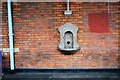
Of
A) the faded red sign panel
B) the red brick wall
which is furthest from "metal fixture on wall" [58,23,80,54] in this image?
the faded red sign panel

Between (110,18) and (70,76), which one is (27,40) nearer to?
(70,76)

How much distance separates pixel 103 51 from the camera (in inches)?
203

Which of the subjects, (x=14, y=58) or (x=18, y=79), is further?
(x=14, y=58)

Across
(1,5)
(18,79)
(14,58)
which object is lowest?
(18,79)

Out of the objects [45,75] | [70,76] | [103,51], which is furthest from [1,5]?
[103,51]

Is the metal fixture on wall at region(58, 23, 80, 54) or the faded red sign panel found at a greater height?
the faded red sign panel

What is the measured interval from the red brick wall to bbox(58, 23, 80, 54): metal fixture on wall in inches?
3.3

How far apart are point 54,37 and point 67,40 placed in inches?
12.2

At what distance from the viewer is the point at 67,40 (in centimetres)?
513

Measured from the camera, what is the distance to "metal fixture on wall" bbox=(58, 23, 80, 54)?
5082mm

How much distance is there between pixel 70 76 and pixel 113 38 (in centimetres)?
132

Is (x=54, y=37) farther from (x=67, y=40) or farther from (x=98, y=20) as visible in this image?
(x=98, y=20)

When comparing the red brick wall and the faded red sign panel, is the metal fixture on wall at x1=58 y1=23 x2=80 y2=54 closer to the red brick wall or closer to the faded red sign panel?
the red brick wall

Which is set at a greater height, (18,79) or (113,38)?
(113,38)
